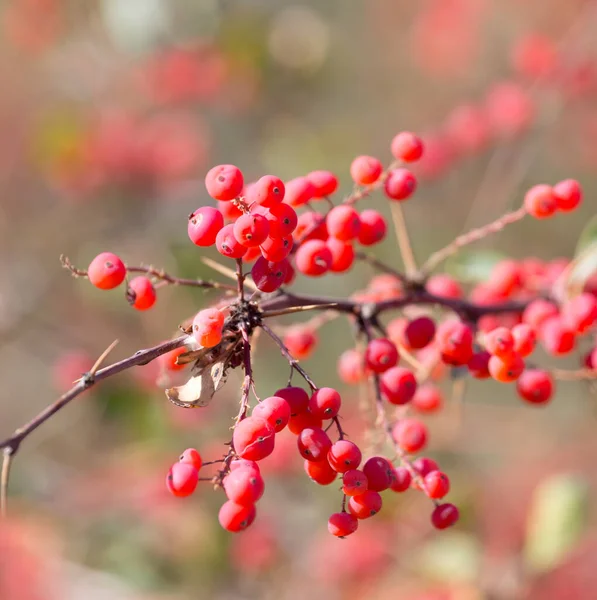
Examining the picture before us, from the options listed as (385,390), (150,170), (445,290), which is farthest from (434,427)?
(150,170)

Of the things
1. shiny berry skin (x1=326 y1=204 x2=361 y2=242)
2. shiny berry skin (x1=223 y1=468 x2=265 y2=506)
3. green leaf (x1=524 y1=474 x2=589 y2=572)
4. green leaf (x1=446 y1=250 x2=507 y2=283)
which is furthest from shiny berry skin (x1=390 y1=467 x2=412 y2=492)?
green leaf (x1=524 y1=474 x2=589 y2=572)

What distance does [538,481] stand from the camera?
Result: 10.2 feet

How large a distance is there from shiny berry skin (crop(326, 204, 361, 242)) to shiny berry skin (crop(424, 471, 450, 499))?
355 mm

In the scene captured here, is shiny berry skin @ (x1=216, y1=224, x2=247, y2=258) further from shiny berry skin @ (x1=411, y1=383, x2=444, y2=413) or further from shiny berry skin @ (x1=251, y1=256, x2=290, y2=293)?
shiny berry skin @ (x1=411, y1=383, x2=444, y2=413)

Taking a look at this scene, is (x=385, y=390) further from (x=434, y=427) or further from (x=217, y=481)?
(x=434, y=427)

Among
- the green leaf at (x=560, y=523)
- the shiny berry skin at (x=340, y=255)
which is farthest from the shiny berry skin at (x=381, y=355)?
the green leaf at (x=560, y=523)

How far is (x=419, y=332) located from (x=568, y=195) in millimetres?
335

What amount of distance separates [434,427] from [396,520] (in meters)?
0.36

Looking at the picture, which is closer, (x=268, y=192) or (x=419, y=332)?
(x=268, y=192)

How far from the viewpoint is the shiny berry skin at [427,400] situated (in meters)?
1.34

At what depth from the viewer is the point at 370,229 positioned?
1.02 metres

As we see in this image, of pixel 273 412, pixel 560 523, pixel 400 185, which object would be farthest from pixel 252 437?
pixel 560 523

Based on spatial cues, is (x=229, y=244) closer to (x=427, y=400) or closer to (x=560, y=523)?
(x=427, y=400)

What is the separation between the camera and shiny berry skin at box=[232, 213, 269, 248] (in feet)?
2.42
